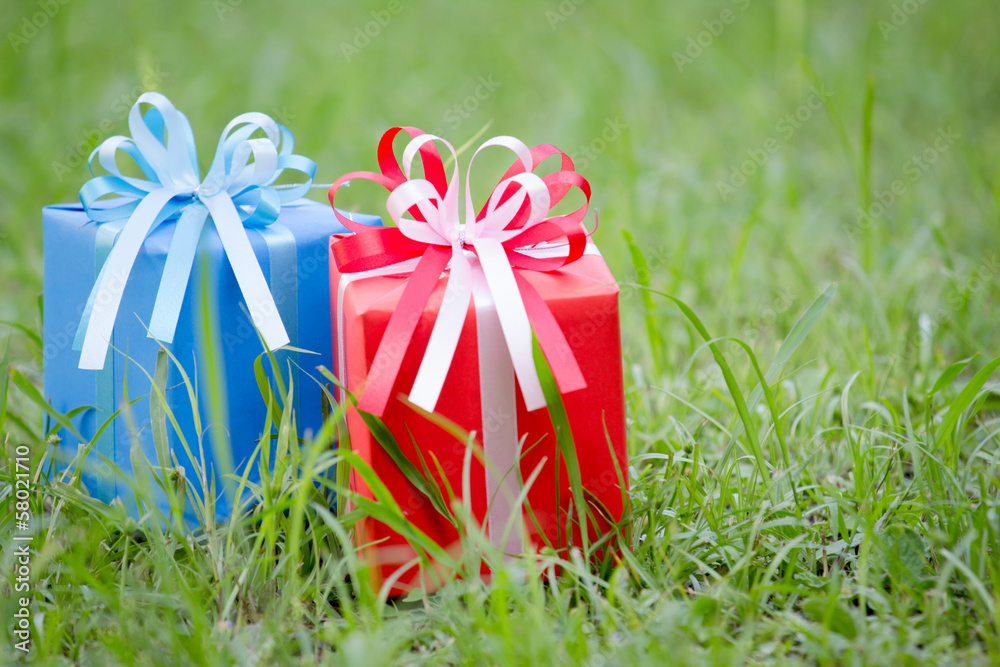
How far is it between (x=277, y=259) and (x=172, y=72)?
2312 mm

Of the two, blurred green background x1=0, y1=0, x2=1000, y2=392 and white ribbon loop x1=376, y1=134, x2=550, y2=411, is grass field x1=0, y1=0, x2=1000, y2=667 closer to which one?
blurred green background x1=0, y1=0, x2=1000, y2=392

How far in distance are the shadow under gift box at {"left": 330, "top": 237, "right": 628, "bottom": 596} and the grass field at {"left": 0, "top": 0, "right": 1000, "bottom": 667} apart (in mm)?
56

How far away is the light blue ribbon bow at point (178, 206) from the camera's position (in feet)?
3.26

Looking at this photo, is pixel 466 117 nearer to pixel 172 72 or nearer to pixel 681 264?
pixel 172 72

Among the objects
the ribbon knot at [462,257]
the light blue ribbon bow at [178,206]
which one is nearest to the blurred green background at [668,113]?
the light blue ribbon bow at [178,206]

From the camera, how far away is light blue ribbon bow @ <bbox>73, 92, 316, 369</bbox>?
993 millimetres

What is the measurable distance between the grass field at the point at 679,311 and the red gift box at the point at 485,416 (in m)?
0.06

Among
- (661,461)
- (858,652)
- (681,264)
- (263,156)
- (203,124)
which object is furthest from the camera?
(203,124)

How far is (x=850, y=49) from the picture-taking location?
3242mm

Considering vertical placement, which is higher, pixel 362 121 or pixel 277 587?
pixel 362 121

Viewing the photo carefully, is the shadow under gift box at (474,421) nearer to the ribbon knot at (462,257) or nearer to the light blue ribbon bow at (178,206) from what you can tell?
the ribbon knot at (462,257)

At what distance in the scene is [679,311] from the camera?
183cm

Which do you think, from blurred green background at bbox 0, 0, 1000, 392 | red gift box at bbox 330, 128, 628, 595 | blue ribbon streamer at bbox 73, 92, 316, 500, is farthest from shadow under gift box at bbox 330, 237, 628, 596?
blurred green background at bbox 0, 0, 1000, 392

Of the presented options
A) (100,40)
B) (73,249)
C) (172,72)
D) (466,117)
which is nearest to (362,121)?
(466,117)
